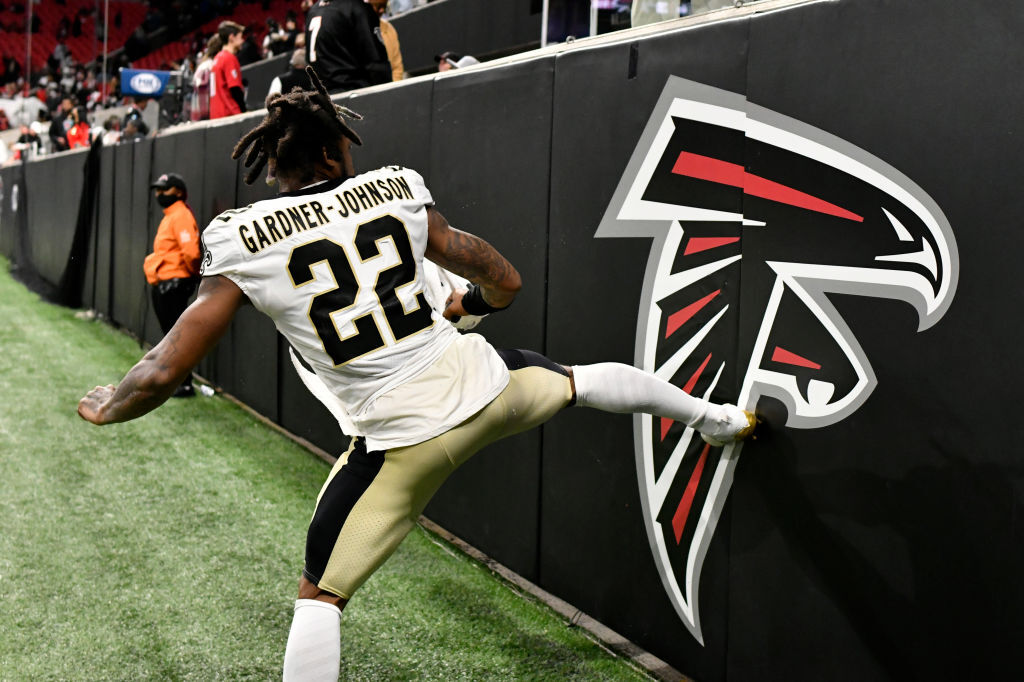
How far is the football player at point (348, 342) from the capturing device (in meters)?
2.50

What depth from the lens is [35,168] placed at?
15984 millimetres

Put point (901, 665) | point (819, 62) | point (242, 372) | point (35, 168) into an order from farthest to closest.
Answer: point (35, 168)
point (242, 372)
point (819, 62)
point (901, 665)

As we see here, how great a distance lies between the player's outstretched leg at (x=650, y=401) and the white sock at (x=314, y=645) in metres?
0.99

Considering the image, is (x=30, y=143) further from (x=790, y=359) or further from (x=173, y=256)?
(x=790, y=359)

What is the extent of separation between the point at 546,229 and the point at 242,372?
4.52 m

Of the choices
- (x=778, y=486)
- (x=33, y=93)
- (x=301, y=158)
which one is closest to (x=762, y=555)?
(x=778, y=486)

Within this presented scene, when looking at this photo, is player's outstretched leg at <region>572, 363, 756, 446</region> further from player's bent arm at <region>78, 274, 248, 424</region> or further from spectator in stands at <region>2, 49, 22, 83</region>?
spectator in stands at <region>2, 49, 22, 83</region>

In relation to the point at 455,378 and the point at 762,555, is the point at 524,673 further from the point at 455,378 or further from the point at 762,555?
the point at 455,378

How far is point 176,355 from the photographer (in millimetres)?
2445

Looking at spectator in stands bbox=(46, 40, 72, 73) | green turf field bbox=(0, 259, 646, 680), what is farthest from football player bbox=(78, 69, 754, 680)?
spectator in stands bbox=(46, 40, 72, 73)

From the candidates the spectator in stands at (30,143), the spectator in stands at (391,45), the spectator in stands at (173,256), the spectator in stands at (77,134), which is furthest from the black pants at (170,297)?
the spectator in stands at (30,143)

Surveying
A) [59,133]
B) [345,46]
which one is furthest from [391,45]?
[59,133]

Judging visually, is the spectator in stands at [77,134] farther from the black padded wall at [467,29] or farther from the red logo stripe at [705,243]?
the red logo stripe at [705,243]

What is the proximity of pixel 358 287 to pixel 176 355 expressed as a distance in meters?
0.50
